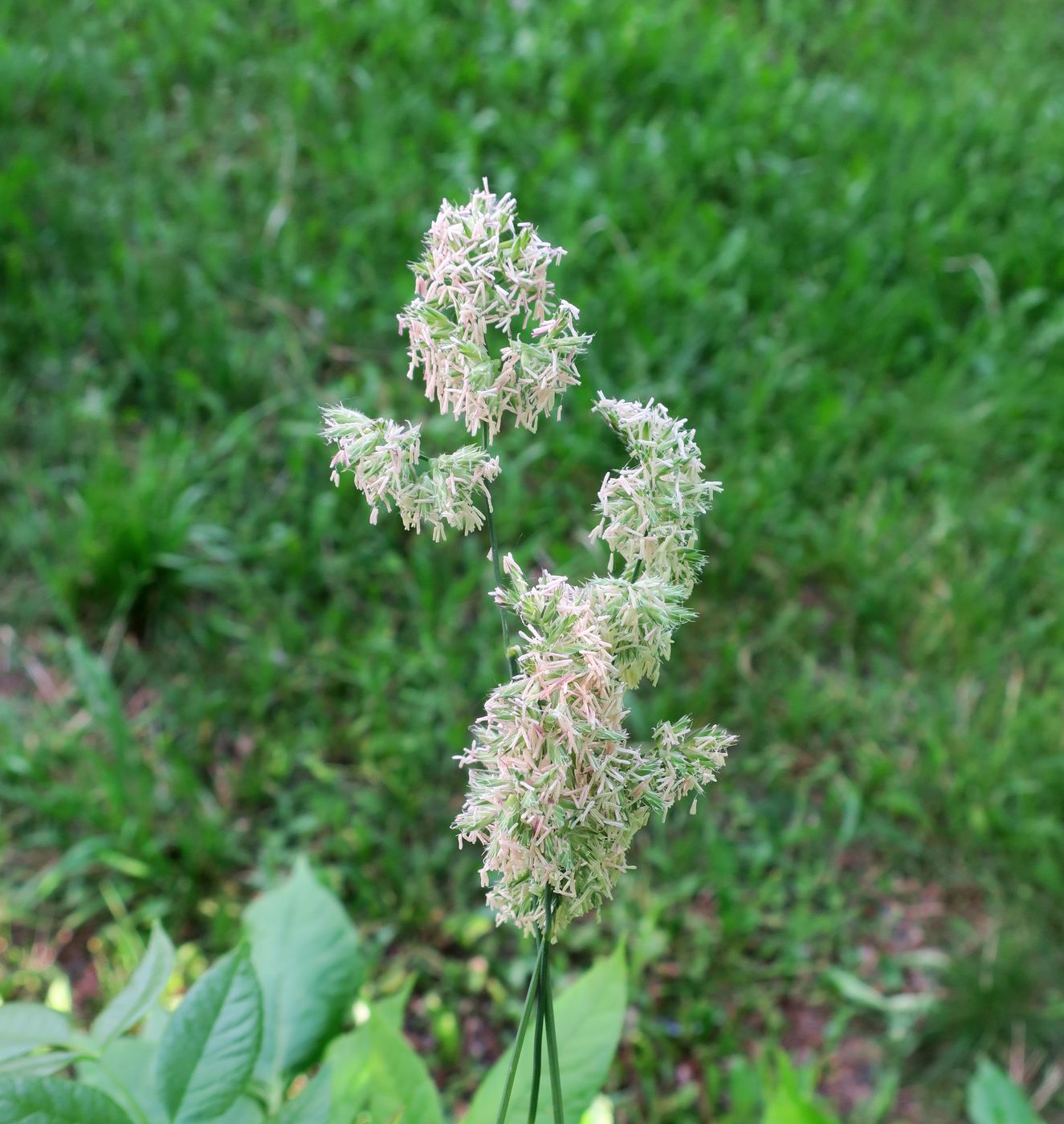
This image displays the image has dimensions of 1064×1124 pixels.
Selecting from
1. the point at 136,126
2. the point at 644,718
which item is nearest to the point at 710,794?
the point at 644,718

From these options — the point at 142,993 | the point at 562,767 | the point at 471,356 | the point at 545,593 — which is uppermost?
the point at 471,356

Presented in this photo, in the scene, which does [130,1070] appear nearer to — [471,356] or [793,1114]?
[793,1114]

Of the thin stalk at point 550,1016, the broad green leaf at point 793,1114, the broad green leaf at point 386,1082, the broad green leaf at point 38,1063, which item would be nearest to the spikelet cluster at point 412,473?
the thin stalk at point 550,1016

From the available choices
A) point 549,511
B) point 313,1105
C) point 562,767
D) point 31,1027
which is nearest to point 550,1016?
point 562,767

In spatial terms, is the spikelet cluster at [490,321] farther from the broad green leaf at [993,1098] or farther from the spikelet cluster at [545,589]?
the broad green leaf at [993,1098]

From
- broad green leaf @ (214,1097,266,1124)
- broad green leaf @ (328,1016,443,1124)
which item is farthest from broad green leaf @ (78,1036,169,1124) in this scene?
broad green leaf @ (328,1016,443,1124)

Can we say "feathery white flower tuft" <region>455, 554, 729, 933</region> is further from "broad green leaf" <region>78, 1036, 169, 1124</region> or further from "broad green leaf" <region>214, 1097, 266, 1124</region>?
"broad green leaf" <region>78, 1036, 169, 1124</region>
